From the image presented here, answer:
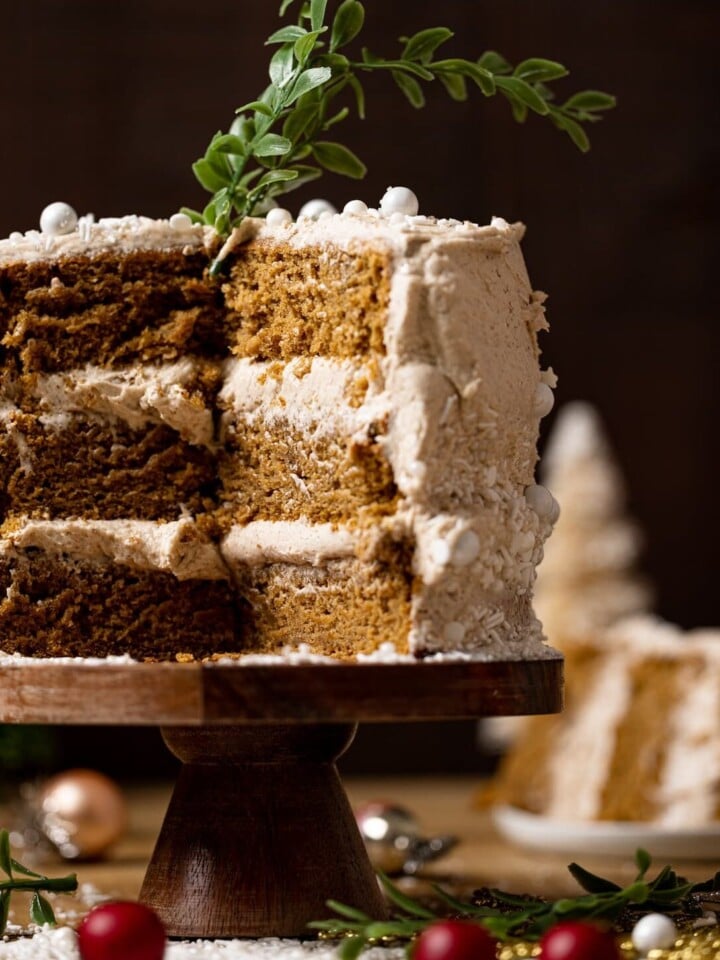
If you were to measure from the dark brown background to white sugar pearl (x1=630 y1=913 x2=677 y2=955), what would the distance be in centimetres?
329

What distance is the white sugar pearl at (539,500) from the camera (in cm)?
261

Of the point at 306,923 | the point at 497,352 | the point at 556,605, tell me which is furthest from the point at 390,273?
the point at 556,605

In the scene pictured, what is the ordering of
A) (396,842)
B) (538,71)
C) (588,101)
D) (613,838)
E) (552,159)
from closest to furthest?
(538,71) → (588,101) → (396,842) → (613,838) → (552,159)

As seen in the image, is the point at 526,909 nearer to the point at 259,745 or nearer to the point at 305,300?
the point at 259,745

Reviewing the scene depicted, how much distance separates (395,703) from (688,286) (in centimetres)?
363

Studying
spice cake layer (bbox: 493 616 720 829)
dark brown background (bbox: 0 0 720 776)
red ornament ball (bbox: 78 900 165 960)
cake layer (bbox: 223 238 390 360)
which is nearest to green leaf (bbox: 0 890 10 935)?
red ornament ball (bbox: 78 900 165 960)

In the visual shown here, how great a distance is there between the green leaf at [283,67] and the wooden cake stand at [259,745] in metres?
1.05

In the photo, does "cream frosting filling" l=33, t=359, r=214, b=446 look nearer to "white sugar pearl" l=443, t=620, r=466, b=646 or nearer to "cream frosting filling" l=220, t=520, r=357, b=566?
"cream frosting filling" l=220, t=520, r=357, b=566

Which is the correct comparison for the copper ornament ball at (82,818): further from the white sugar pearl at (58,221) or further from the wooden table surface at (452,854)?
the white sugar pearl at (58,221)

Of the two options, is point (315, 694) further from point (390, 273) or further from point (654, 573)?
point (654, 573)

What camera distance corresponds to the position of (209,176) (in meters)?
2.82

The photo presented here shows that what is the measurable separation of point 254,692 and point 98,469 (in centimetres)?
71

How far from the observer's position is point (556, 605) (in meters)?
5.02

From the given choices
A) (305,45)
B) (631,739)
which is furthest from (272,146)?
(631,739)
